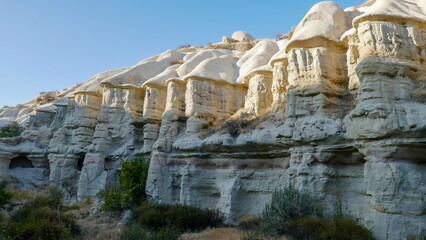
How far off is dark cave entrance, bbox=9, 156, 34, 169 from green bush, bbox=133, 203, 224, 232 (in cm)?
1825

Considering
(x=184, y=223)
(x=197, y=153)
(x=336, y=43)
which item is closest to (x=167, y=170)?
(x=197, y=153)

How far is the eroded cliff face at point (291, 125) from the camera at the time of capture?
7.71m

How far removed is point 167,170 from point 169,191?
3.36 feet

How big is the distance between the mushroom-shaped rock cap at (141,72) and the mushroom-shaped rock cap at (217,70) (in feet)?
17.2

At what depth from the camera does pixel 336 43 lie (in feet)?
36.2

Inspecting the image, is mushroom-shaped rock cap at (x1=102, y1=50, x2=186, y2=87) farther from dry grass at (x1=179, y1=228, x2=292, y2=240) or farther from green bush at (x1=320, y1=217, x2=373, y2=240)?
green bush at (x1=320, y1=217, x2=373, y2=240)

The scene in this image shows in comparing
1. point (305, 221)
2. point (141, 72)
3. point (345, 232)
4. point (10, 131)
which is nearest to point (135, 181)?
point (141, 72)

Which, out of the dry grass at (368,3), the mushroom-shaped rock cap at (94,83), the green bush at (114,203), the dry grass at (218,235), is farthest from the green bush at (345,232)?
the mushroom-shaped rock cap at (94,83)

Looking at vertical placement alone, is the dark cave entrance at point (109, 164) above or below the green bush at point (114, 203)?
above

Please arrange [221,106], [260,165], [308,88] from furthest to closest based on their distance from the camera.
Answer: [221,106]
[260,165]
[308,88]

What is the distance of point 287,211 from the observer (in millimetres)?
8523

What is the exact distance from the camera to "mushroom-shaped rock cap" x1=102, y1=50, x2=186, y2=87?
20516 mm

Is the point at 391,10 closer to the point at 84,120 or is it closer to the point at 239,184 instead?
the point at 239,184

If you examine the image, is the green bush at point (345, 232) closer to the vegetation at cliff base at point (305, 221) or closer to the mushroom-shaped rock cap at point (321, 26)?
the vegetation at cliff base at point (305, 221)
